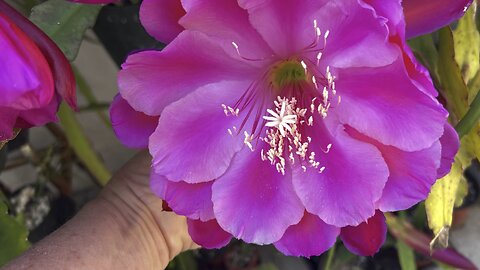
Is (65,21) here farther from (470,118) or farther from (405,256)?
(405,256)

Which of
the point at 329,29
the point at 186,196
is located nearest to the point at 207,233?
the point at 186,196

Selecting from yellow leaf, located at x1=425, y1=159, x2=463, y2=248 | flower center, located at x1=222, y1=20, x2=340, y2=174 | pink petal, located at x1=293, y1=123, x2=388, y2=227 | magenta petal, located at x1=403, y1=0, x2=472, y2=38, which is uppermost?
magenta petal, located at x1=403, y1=0, x2=472, y2=38

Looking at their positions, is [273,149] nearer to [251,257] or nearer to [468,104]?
[468,104]

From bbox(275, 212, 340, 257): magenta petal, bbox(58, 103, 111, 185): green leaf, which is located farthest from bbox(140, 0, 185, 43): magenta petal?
bbox(58, 103, 111, 185): green leaf

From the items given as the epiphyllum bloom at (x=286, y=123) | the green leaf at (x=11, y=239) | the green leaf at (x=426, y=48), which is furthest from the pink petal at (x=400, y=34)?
the green leaf at (x=11, y=239)

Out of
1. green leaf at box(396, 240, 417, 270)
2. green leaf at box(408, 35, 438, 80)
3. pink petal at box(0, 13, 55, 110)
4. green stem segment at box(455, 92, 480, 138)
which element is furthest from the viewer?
green leaf at box(396, 240, 417, 270)

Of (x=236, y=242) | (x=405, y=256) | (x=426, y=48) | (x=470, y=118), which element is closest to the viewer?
(x=470, y=118)

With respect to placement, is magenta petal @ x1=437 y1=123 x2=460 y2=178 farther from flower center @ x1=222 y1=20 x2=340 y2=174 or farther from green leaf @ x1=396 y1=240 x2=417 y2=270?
green leaf @ x1=396 y1=240 x2=417 y2=270

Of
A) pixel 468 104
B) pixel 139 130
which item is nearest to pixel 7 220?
pixel 139 130
